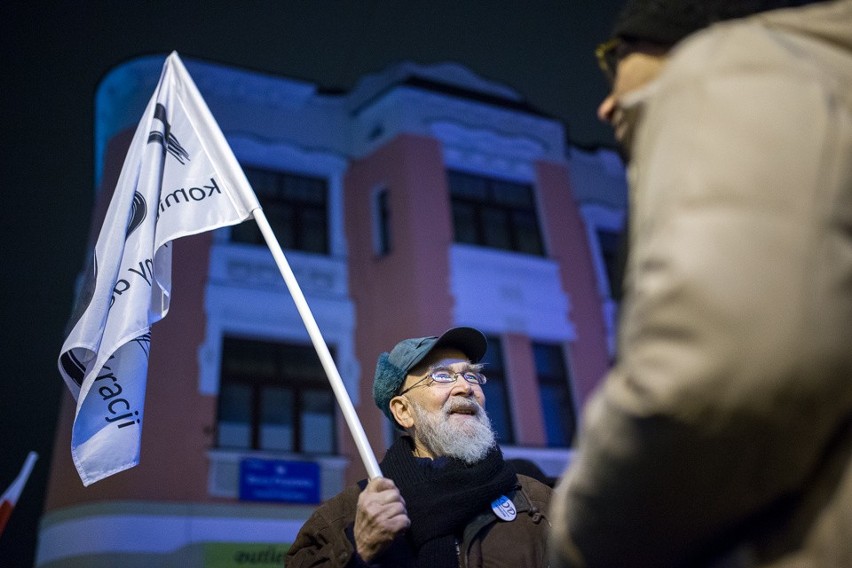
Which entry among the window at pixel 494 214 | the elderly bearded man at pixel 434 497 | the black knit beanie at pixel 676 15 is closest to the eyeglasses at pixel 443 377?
the elderly bearded man at pixel 434 497

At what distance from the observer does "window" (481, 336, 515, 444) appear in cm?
913

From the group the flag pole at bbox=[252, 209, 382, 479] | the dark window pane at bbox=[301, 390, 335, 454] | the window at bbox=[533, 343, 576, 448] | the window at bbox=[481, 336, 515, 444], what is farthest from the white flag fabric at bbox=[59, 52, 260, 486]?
the window at bbox=[533, 343, 576, 448]

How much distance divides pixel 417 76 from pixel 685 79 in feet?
35.0

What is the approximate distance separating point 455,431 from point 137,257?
131 centimetres

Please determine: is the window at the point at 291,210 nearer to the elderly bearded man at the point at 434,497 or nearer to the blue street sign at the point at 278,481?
the blue street sign at the point at 278,481

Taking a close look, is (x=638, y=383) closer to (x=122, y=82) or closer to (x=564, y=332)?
(x=564, y=332)

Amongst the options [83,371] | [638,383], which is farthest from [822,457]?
[83,371]

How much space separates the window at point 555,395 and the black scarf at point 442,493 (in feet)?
23.5

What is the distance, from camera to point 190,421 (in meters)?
8.00

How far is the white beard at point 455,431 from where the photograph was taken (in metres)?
2.44

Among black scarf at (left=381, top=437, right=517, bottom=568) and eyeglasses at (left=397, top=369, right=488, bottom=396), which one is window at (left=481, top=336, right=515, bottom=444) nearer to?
eyeglasses at (left=397, top=369, right=488, bottom=396)

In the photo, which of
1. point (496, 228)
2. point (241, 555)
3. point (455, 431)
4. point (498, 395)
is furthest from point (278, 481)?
point (455, 431)

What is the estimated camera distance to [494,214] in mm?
Result: 10773

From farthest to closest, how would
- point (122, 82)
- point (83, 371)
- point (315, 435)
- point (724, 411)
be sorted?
point (122, 82) < point (315, 435) < point (83, 371) < point (724, 411)
